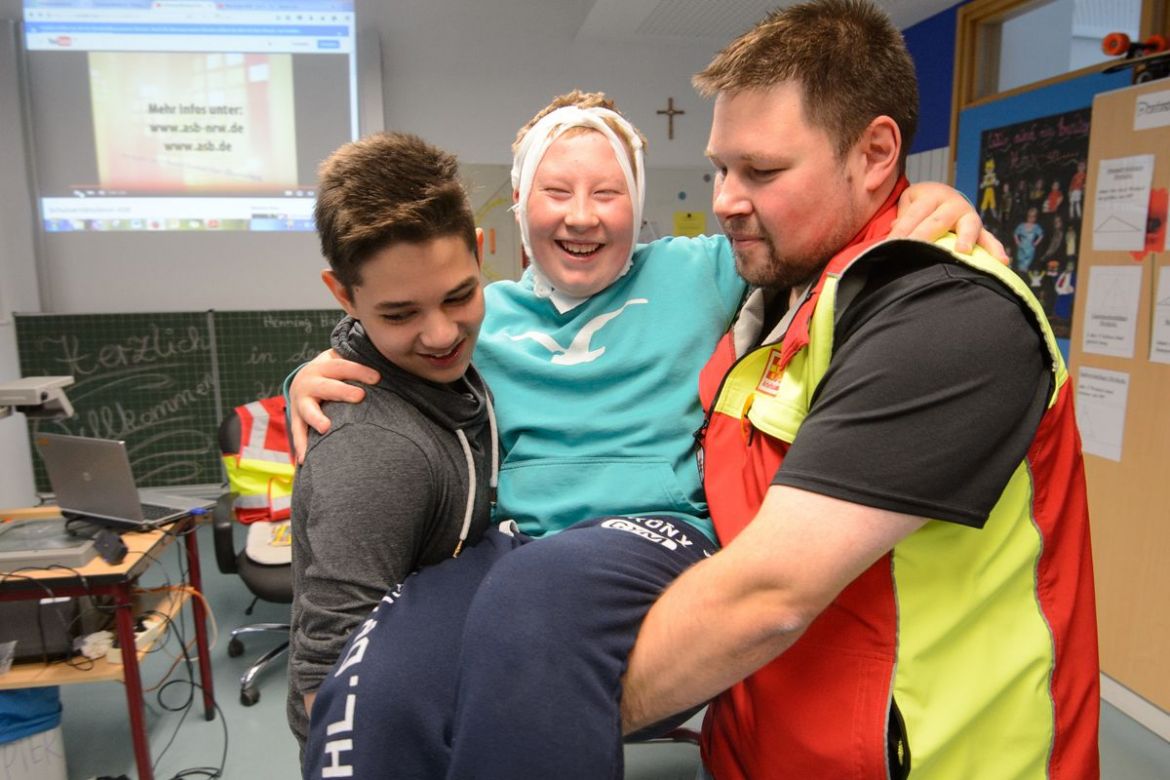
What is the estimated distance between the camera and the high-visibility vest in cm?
314

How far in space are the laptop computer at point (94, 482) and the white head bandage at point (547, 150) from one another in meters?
1.65

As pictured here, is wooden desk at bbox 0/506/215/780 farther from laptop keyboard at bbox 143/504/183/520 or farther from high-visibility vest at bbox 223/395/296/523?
high-visibility vest at bbox 223/395/296/523

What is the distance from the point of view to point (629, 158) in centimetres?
131

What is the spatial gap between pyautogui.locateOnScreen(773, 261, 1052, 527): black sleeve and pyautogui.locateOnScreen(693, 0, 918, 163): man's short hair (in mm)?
287

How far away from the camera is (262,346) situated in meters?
4.27

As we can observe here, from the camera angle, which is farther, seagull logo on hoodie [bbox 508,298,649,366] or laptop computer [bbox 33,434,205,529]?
laptop computer [bbox 33,434,205,529]

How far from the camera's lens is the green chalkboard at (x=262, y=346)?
4238 mm

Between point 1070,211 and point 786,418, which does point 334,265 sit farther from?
point 1070,211

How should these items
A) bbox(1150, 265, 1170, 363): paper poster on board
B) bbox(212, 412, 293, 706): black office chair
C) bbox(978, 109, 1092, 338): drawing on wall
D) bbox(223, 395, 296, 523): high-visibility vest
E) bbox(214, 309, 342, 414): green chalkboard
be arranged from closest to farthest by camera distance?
1. bbox(1150, 265, 1170, 363): paper poster on board
2. bbox(212, 412, 293, 706): black office chair
3. bbox(978, 109, 1092, 338): drawing on wall
4. bbox(223, 395, 296, 523): high-visibility vest
5. bbox(214, 309, 342, 414): green chalkboard

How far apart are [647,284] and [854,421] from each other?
60 cm

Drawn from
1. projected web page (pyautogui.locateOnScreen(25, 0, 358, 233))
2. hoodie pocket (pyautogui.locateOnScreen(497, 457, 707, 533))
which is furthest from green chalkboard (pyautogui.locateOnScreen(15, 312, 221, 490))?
hoodie pocket (pyautogui.locateOnScreen(497, 457, 707, 533))

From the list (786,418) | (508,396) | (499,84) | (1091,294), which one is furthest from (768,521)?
(499,84)

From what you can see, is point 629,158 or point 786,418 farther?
point 629,158

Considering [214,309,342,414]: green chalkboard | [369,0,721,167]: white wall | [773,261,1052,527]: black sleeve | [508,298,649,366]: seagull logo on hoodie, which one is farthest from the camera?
[369,0,721,167]: white wall
